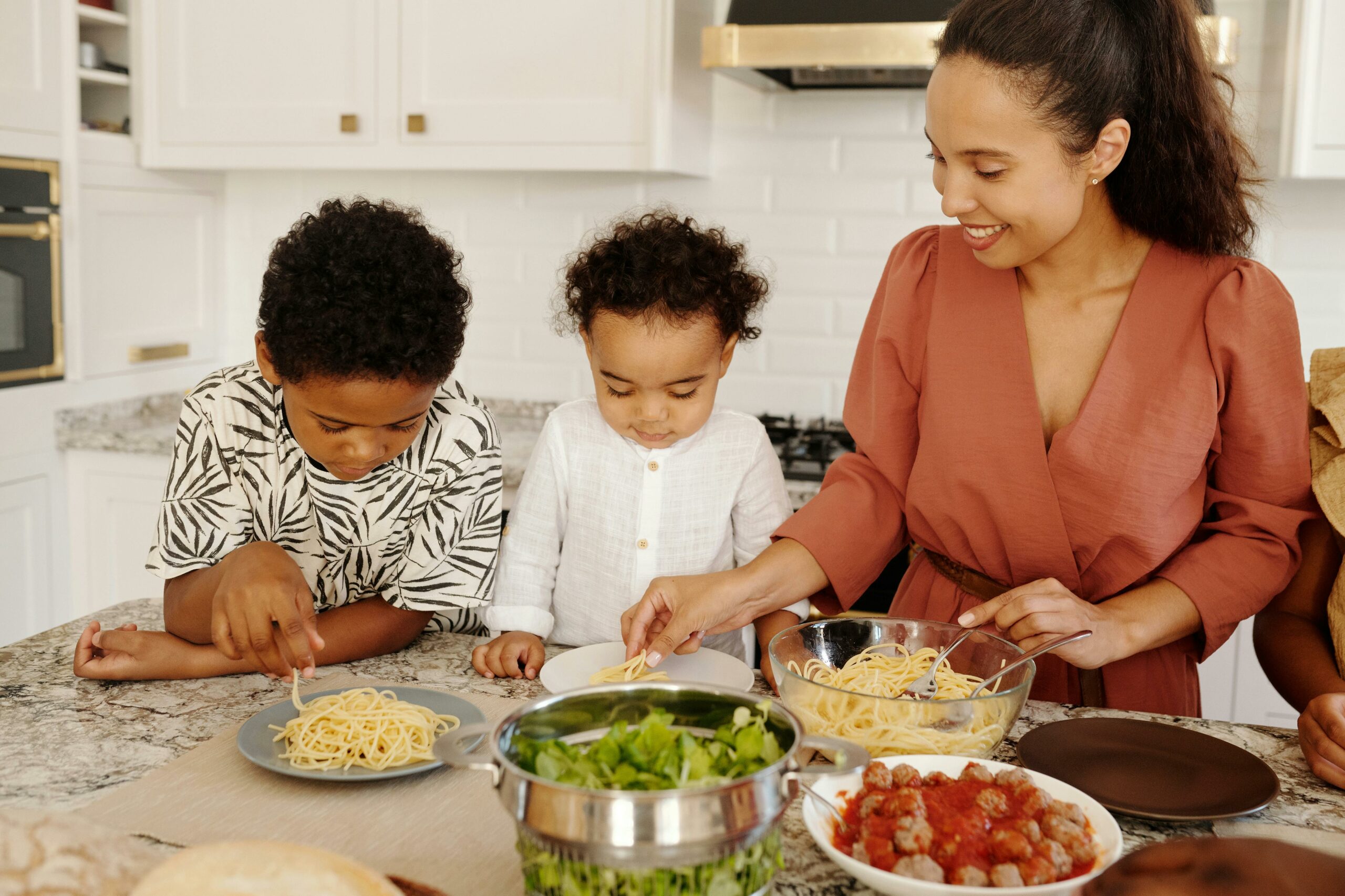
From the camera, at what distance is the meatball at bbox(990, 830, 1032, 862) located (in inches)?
31.7

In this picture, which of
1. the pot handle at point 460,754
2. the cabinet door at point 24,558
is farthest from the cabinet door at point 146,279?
the pot handle at point 460,754

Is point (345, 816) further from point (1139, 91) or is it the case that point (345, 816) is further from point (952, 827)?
point (1139, 91)

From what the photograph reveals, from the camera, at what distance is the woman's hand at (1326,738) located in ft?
3.46

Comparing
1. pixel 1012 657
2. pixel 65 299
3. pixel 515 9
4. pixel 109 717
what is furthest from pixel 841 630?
pixel 65 299

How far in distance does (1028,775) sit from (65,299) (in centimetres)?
274

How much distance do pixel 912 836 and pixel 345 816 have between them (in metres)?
0.47

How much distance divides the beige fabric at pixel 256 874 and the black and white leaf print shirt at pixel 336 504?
759 mm

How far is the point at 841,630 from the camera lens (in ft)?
4.07

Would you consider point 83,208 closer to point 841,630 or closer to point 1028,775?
point 841,630

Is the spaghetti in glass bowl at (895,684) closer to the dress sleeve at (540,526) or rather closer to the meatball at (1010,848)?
the meatball at (1010,848)

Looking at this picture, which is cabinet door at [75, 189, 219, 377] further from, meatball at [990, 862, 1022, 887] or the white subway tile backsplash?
meatball at [990, 862, 1022, 887]

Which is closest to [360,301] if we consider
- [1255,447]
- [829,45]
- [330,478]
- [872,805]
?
[330,478]

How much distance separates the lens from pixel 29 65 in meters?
2.73

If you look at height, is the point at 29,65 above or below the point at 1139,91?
above
